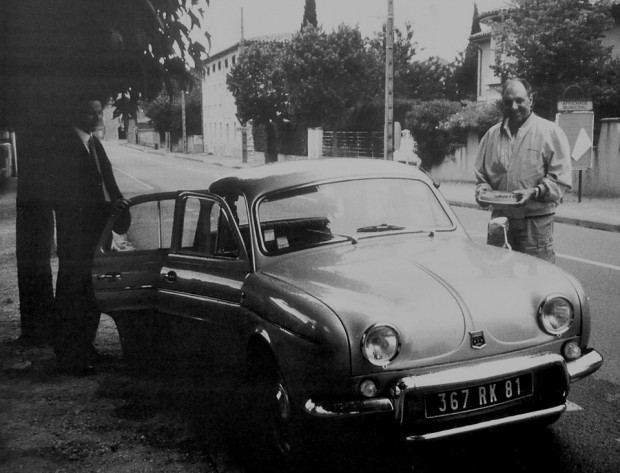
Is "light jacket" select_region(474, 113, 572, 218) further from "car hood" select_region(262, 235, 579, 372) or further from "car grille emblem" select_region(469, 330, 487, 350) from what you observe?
"car grille emblem" select_region(469, 330, 487, 350)

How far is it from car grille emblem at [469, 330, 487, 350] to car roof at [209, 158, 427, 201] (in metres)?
1.56

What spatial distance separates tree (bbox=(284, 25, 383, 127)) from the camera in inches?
1571

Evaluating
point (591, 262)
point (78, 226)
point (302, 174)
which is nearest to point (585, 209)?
point (591, 262)

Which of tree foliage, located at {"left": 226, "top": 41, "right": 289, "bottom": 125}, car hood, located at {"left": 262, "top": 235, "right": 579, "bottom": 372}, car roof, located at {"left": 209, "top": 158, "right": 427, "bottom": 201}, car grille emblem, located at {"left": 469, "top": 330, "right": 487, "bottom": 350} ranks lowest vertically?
car grille emblem, located at {"left": 469, "top": 330, "right": 487, "bottom": 350}

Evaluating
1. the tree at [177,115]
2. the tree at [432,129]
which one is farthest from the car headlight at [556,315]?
the tree at [177,115]

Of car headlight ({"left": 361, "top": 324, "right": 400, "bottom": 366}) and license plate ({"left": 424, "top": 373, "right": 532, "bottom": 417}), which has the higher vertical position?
car headlight ({"left": 361, "top": 324, "right": 400, "bottom": 366})

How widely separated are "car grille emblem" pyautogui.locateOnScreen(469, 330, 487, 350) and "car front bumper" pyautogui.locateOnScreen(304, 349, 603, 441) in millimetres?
80

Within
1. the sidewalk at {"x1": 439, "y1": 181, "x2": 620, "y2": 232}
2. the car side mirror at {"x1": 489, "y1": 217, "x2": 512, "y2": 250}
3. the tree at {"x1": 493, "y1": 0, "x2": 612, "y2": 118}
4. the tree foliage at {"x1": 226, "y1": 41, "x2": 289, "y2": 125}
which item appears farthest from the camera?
the tree foliage at {"x1": 226, "y1": 41, "x2": 289, "y2": 125}

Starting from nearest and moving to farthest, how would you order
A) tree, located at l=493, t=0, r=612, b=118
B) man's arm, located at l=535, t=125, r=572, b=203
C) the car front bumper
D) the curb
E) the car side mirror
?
the car front bumper
the car side mirror
man's arm, located at l=535, t=125, r=572, b=203
the curb
tree, located at l=493, t=0, r=612, b=118

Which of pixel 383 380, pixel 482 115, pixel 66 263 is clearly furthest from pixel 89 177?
pixel 482 115

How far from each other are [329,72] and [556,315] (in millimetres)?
36782

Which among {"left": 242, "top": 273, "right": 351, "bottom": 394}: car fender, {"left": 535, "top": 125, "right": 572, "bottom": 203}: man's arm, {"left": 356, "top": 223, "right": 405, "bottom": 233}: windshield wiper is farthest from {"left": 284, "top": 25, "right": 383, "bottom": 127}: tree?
{"left": 242, "top": 273, "right": 351, "bottom": 394}: car fender

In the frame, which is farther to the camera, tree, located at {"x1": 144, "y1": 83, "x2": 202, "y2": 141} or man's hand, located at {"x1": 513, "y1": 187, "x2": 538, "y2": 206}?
tree, located at {"x1": 144, "y1": 83, "x2": 202, "y2": 141}

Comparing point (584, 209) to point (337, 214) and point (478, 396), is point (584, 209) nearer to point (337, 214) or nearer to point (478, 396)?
point (337, 214)
